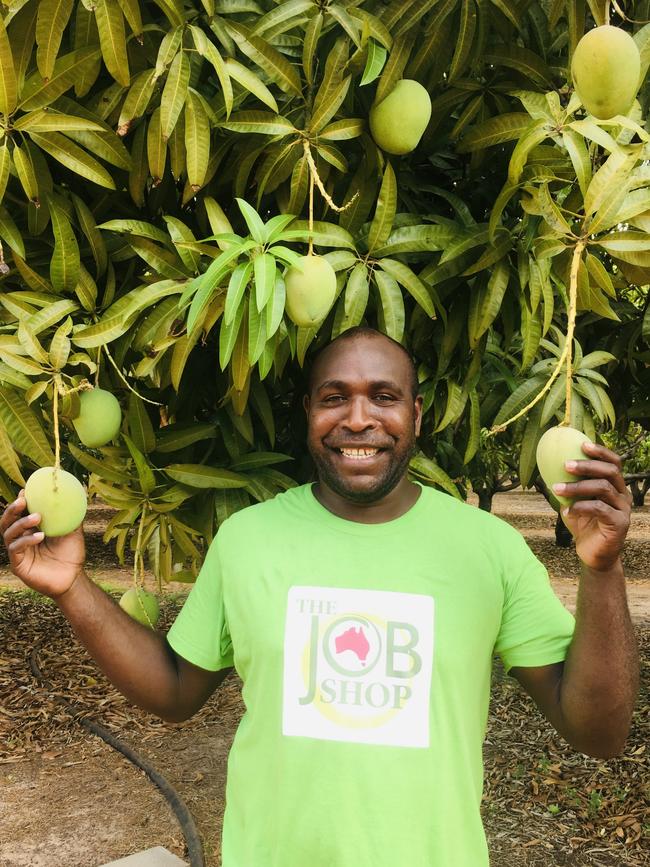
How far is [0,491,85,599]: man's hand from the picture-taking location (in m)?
1.31

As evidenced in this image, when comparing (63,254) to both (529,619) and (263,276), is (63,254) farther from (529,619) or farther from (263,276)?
(529,619)

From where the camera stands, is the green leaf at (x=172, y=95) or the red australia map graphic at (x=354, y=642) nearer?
the red australia map graphic at (x=354, y=642)

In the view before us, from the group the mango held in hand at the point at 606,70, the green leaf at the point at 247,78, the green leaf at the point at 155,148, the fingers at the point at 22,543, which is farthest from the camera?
the green leaf at the point at 155,148

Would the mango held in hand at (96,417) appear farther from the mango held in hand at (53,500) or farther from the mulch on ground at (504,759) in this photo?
the mulch on ground at (504,759)

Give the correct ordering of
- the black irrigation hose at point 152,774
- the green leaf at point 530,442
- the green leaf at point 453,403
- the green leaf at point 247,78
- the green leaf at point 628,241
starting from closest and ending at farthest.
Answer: the green leaf at point 628,241 → the green leaf at point 247,78 → the green leaf at point 453,403 → the green leaf at point 530,442 → the black irrigation hose at point 152,774

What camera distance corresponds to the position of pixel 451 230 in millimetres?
1804

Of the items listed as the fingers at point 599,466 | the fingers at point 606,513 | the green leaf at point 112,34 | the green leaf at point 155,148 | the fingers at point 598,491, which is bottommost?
the fingers at point 606,513

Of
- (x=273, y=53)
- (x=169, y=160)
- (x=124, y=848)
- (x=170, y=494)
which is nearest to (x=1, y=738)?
(x=124, y=848)

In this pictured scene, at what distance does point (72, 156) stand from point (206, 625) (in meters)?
0.92

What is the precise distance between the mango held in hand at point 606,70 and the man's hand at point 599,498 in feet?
1.44

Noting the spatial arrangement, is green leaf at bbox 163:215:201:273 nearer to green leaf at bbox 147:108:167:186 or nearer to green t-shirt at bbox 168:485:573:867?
green leaf at bbox 147:108:167:186

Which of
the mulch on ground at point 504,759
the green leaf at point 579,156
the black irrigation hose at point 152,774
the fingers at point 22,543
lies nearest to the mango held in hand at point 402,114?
the green leaf at point 579,156

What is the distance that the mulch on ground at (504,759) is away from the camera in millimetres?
3494

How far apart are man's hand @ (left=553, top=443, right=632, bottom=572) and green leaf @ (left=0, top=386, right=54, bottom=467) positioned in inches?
41.0
